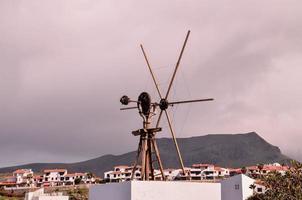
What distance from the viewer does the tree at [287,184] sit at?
123 feet

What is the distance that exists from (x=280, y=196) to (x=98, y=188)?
55.2 feet

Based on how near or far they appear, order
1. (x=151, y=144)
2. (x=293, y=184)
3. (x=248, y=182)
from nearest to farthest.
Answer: (x=151, y=144)
(x=293, y=184)
(x=248, y=182)

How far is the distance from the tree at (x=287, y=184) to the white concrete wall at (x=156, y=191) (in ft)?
37.4

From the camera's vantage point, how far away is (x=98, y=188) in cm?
2869

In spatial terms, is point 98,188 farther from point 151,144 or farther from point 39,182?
point 39,182

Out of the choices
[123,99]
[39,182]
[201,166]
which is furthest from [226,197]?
[39,182]

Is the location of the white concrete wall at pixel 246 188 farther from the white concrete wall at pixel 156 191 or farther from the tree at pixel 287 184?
the white concrete wall at pixel 156 191

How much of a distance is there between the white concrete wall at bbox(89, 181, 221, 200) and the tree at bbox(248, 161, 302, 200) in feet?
37.4

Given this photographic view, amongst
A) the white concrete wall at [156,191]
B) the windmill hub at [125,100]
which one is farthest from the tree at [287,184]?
the windmill hub at [125,100]

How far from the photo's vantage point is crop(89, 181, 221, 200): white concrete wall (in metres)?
25.8

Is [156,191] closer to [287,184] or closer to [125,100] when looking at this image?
[125,100]

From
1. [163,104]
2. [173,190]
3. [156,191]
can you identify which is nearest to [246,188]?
[163,104]

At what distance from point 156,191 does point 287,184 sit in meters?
16.1

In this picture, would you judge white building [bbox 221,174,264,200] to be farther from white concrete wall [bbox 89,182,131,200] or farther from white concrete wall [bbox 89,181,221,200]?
white concrete wall [bbox 89,182,131,200]
